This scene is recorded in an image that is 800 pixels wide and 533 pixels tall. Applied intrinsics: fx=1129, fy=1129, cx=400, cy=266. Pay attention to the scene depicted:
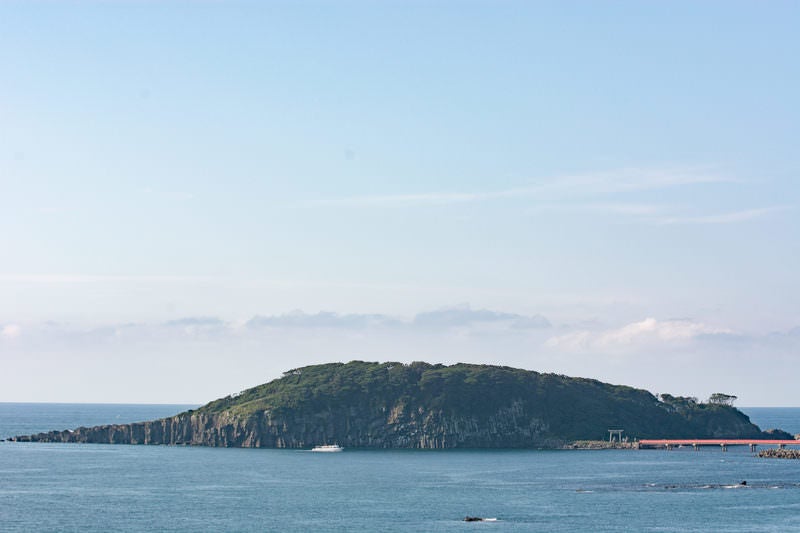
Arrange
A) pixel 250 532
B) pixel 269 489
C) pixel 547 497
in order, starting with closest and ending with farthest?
pixel 250 532 → pixel 547 497 → pixel 269 489

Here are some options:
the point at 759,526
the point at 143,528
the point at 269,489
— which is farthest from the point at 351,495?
the point at 759,526

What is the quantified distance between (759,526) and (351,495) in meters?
67.2

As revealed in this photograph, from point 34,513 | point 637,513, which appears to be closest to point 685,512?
point 637,513

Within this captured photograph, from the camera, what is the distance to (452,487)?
19938 centimetres

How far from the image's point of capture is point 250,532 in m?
148

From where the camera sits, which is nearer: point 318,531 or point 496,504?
point 318,531

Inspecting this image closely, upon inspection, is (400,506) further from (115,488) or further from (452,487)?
(115,488)

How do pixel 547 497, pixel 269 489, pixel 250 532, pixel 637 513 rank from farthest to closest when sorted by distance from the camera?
1. pixel 269 489
2. pixel 547 497
3. pixel 637 513
4. pixel 250 532

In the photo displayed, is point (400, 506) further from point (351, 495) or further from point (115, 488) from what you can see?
point (115, 488)

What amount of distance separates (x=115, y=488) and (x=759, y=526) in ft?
360

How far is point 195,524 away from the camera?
154500 mm

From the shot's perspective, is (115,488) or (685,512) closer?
(685,512)

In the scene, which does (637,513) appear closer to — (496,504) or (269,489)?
(496,504)

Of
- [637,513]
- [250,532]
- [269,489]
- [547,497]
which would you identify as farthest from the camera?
[269,489]
